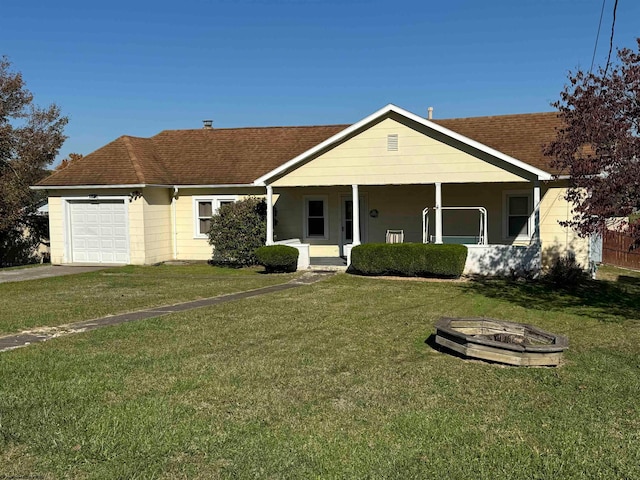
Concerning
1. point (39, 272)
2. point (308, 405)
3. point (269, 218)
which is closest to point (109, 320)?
point (308, 405)

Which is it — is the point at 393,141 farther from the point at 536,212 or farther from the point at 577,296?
the point at 577,296

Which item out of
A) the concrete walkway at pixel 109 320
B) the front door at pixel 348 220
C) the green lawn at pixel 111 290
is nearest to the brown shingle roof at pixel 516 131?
the front door at pixel 348 220

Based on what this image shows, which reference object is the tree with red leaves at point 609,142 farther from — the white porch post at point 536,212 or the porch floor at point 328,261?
the porch floor at point 328,261

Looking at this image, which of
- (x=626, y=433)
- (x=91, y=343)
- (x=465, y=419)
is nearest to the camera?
(x=626, y=433)

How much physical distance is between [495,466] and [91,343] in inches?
243

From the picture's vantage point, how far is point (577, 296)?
13500 millimetres

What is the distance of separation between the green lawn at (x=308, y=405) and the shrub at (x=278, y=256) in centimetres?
745

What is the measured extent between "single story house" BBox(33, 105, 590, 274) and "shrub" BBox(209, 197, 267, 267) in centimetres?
84

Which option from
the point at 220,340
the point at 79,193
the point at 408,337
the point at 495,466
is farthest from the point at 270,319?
the point at 79,193

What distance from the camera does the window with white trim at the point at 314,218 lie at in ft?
68.3

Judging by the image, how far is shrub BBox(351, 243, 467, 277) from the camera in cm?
1587

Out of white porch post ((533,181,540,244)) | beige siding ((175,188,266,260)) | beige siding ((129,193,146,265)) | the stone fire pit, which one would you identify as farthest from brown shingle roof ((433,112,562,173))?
beige siding ((129,193,146,265))

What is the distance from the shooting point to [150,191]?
20406 millimetres

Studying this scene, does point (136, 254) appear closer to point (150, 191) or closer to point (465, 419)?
point (150, 191)
